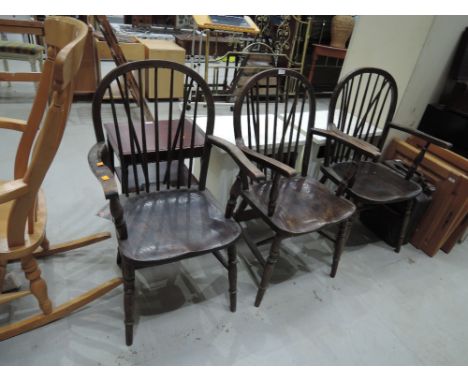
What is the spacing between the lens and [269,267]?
147cm

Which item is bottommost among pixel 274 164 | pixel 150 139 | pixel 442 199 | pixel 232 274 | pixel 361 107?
pixel 232 274

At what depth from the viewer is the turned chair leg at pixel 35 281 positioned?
3.75 ft

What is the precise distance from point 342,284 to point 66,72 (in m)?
1.58

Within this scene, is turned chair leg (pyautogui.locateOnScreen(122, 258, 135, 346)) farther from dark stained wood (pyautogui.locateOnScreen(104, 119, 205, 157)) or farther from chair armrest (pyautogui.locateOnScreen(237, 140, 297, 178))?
chair armrest (pyautogui.locateOnScreen(237, 140, 297, 178))

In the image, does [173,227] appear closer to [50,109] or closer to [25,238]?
[25,238]

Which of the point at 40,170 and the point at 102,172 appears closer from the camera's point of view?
the point at 40,170

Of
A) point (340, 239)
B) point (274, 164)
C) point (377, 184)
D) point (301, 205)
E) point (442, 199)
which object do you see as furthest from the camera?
point (442, 199)

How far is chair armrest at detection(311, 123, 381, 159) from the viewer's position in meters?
1.50

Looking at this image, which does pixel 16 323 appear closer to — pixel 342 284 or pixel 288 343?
pixel 288 343

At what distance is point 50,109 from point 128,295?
0.70 m

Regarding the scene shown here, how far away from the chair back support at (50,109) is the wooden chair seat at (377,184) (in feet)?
4.37

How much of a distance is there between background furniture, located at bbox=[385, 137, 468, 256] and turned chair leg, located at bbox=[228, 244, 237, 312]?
131 cm

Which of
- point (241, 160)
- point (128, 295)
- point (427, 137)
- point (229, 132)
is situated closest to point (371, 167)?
point (427, 137)

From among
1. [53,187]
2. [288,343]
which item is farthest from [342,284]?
[53,187]
